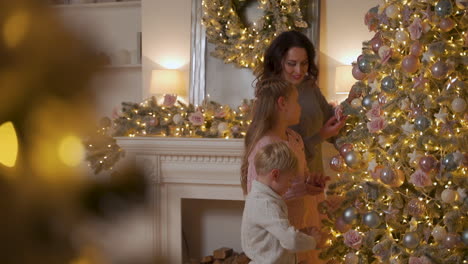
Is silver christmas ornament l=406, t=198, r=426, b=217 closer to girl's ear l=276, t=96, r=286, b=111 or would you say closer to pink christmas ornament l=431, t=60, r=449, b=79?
pink christmas ornament l=431, t=60, r=449, b=79

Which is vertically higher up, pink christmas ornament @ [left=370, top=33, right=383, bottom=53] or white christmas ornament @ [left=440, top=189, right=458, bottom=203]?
pink christmas ornament @ [left=370, top=33, right=383, bottom=53]

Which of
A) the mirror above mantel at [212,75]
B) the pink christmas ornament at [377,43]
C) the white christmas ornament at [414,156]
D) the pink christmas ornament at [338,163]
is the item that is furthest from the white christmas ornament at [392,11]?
the mirror above mantel at [212,75]

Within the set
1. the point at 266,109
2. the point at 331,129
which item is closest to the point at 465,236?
the point at 331,129

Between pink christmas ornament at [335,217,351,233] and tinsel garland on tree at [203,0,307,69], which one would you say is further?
tinsel garland on tree at [203,0,307,69]

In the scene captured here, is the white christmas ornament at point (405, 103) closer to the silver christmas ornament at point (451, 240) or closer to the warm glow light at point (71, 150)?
the silver christmas ornament at point (451, 240)

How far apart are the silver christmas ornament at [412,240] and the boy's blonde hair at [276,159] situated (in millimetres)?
704

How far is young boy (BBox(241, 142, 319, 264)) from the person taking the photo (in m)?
1.90

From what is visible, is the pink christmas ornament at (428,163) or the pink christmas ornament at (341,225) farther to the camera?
the pink christmas ornament at (341,225)

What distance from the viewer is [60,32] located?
0.88 feet

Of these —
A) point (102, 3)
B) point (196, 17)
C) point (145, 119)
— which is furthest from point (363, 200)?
point (102, 3)

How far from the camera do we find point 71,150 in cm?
29

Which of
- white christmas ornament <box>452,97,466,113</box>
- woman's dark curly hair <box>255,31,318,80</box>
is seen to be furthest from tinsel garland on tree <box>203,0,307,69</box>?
white christmas ornament <box>452,97,466,113</box>

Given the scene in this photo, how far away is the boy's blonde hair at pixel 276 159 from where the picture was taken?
6.23 ft

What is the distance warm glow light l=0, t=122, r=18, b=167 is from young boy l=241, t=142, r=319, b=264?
5.35ft
